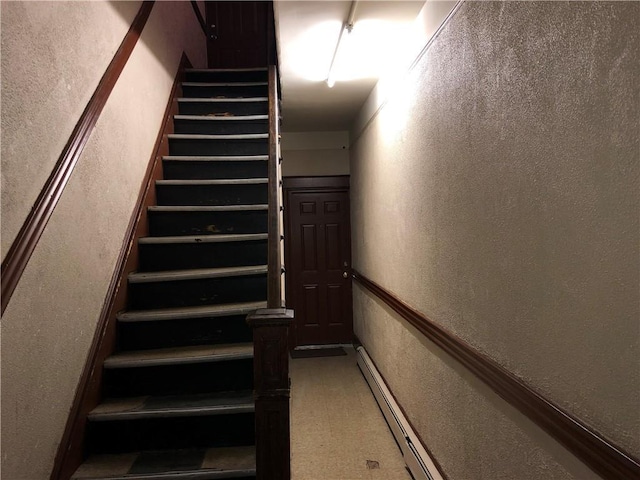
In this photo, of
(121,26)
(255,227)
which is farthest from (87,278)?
(121,26)

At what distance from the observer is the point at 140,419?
6.19ft

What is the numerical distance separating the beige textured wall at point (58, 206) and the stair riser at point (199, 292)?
291 millimetres

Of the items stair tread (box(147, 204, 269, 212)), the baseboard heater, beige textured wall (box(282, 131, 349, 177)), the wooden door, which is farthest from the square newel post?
beige textured wall (box(282, 131, 349, 177))

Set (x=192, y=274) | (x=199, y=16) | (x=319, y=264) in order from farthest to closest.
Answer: (x=319, y=264) → (x=199, y=16) → (x=192, y=274)

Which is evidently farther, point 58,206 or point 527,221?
point 58,206

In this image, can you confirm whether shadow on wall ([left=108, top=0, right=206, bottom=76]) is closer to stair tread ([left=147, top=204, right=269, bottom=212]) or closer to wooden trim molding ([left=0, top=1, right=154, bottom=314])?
wooden trim molding ([left=0, top=1, right=154, bottom=314])

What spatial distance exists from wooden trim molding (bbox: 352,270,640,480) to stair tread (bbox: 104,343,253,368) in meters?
0.94

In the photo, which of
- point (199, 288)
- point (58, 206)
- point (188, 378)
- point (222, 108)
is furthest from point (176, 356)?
point (222, 108)

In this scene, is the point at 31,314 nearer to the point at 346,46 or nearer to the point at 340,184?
the point at 346,46

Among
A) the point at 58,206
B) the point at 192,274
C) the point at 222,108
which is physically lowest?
the point at 192,274

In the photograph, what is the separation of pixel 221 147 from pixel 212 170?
0.89 feet

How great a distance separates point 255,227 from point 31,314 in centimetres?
147

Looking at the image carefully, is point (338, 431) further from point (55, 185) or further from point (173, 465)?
point (55, 185)

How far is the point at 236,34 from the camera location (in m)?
5.72
